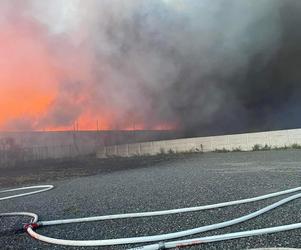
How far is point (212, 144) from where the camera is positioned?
2062 centimetres

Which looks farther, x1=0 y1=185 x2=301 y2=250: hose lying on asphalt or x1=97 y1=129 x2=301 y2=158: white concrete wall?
x1=97 y1=129 x2=301 y2=158: white concrete wall

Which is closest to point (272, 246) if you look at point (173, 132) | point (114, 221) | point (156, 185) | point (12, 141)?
point (114, 221)

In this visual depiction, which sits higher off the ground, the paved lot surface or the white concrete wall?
the white concrete wall

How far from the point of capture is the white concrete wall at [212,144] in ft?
56.7

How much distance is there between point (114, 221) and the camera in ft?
13.8

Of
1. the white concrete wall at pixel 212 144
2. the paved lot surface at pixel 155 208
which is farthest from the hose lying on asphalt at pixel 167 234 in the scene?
the white concrete wall at pixel 212 144

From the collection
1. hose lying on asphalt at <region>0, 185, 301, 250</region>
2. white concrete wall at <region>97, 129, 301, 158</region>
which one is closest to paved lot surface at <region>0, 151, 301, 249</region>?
hose lying on asphalt at <region>0, 185, 301, 250</region>

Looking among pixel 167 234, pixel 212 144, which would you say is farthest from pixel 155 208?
pixel 212 144

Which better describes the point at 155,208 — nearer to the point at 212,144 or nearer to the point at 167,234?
the point at 167,234

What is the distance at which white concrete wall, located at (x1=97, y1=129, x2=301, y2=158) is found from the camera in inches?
681

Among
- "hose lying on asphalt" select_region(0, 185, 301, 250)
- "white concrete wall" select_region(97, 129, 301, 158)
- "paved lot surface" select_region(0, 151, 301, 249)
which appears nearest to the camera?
"hose lying on asphalt" select_region(0, 185, 301, 250)

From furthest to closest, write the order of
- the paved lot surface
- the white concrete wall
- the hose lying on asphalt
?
the white concrete wall, the paved lot surface, the hose lying on asphalt

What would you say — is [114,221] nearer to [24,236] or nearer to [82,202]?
[24,236]

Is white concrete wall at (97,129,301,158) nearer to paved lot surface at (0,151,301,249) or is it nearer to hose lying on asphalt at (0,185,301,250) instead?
paved lot surface at (0,151,301,249)
